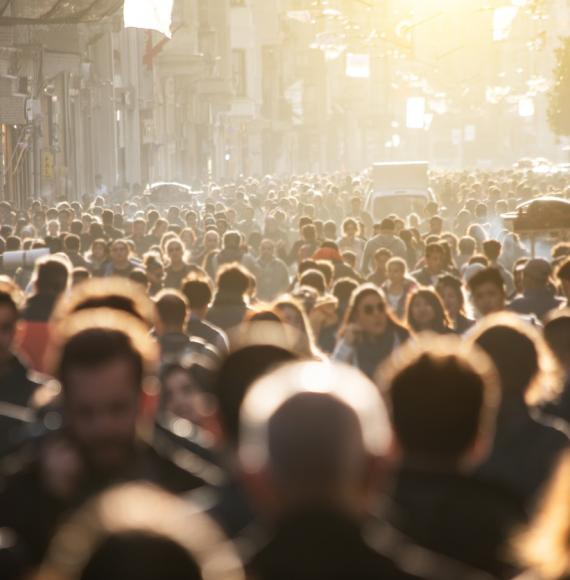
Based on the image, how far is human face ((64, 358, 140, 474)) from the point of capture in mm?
4840

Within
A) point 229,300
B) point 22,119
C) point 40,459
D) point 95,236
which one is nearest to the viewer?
point 40,459

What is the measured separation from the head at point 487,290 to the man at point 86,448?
713cm

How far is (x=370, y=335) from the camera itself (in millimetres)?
11000

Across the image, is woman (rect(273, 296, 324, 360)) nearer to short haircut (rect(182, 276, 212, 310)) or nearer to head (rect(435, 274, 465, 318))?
short haircut (rect(182, 276, 212, 310))

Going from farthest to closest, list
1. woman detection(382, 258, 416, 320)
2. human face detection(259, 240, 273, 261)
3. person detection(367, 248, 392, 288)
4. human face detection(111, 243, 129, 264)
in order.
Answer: human face detection(259, 240, 273, 261), human face detection(111, 243, 129, 264), person detection(367, 248, 392, 288), woman detection(382, 258, 416, 320)

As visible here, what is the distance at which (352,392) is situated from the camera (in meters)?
3.64

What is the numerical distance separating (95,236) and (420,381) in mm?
19324

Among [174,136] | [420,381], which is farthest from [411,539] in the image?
[174,136]

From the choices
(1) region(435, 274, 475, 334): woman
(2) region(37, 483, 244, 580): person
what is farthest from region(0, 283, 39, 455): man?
(1) region(435, 274, 475, 334): woman

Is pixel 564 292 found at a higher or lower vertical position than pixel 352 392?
lower

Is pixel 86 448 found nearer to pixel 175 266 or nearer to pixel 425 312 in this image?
pixel 425 312

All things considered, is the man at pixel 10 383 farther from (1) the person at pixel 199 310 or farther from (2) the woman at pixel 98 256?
(2) the woman at pixel 98 256

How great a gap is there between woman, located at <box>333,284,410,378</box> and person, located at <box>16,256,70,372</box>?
1.55 metres

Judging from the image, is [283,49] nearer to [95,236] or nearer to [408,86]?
[408,86]
